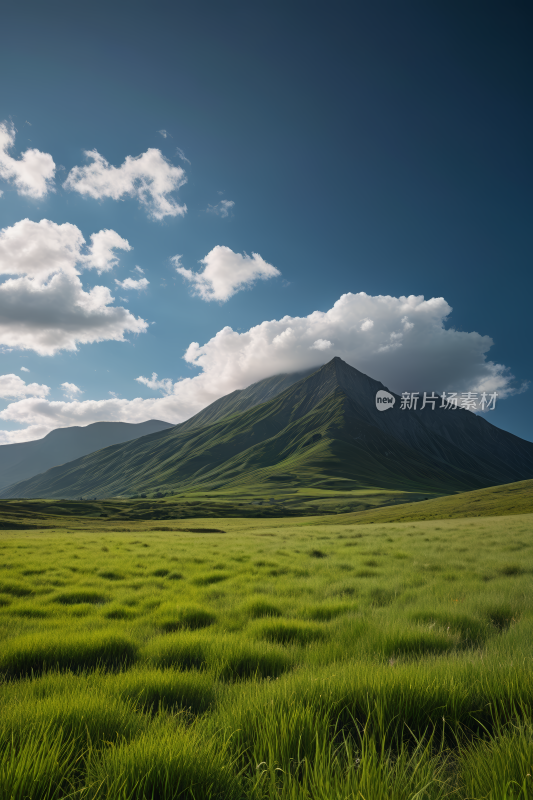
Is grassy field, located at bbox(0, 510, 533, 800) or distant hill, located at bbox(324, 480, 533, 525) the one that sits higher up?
grassy field, located at bbox(0, 510, 533, 800)

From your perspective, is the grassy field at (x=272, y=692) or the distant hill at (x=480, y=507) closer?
the grassy field at (x=272, y=692)

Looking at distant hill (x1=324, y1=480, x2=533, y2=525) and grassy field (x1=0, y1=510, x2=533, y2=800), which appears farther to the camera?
distant hill (x1=324, y1=480, x2=533, y2=525)

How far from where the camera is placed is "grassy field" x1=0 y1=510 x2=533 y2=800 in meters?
2.26

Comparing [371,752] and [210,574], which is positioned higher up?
[371,752]

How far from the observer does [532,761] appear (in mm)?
2242

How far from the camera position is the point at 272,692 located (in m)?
3.48

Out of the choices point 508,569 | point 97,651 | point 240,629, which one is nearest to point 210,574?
point 240,629

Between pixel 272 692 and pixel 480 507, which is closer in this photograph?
pixel 272 692

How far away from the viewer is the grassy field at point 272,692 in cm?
226

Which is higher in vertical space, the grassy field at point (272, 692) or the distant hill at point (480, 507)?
the grassy field at point (272, 692)

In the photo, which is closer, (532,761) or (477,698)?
(532,761)

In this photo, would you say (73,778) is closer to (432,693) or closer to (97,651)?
(432,693)

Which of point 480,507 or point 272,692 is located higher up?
point 272,692

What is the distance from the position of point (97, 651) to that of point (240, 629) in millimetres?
2339
